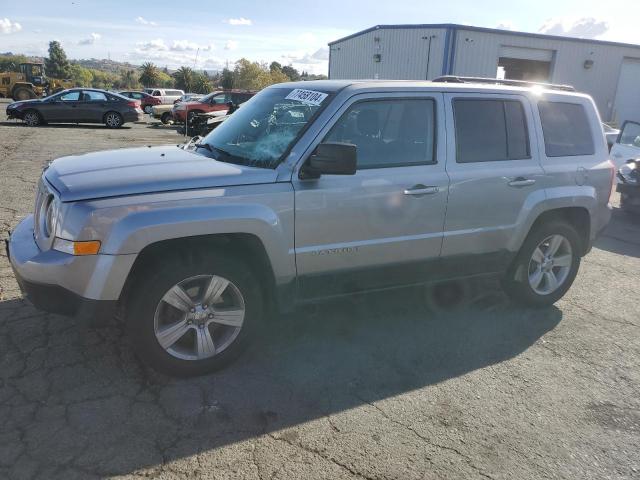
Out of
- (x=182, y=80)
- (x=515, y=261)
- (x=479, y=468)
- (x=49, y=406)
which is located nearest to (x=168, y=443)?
(x=49, y=406)

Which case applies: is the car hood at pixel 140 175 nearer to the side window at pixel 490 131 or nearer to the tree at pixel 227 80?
the side window at pixel 490 131

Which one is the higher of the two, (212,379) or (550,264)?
(550,264)

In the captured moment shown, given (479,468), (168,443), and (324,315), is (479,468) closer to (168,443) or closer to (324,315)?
(168,443)

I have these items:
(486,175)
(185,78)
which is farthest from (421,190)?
(185,78)

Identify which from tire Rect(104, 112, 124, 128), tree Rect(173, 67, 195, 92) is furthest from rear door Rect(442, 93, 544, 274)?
tree Rect(173, 67, 195, 92)

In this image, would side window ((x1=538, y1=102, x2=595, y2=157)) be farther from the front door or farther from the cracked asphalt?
the cracked asphalt

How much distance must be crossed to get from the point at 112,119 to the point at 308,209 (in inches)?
787

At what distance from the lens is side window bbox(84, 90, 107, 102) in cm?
2033

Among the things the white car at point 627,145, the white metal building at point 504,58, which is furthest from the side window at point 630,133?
the white metal building at point 504,58

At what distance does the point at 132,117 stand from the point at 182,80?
52658mm

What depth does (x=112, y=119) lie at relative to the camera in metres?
20.9

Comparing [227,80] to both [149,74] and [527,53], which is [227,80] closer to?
[149,74]

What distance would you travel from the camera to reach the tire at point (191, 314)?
3.08 meters

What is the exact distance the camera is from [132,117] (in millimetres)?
21203
